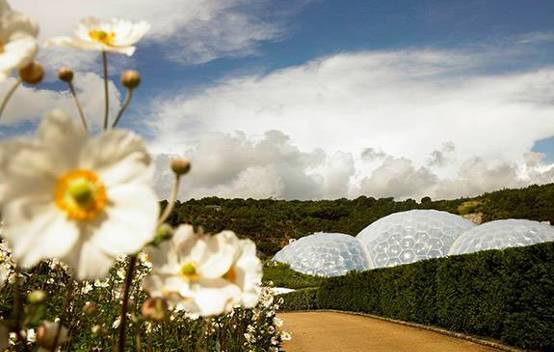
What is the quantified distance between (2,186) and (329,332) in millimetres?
13426

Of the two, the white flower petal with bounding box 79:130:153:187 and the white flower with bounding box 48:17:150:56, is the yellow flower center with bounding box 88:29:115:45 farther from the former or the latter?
→ the white flower petal with bounding box 79:130:153:187

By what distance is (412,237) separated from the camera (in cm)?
2867

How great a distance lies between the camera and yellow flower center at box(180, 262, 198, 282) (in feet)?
3.60

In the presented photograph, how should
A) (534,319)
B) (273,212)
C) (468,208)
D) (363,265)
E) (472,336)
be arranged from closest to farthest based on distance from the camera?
1. (534,319)
2. (472,336)
3. (363,265)
4. (468,208)
5. (273,212)

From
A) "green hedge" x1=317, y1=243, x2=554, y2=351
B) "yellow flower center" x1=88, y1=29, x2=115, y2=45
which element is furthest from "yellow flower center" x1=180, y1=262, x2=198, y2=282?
"green hedge" x1=317, y1=243, x2=554, y2=351

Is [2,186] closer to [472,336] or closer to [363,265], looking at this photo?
[472,336]

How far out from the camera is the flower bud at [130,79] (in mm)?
1101

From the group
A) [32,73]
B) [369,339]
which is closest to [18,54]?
[32,73]

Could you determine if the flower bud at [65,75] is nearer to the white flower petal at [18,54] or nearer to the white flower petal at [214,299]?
the white flower petal at [18,54]

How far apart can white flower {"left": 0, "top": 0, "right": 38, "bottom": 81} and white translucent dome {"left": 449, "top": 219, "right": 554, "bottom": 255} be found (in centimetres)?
2344

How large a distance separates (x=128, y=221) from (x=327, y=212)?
242 ft

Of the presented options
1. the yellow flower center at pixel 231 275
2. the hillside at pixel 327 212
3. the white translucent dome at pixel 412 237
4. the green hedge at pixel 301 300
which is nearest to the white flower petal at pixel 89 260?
the yellow flower center at pixel 231 275

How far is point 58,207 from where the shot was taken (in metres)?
0.88

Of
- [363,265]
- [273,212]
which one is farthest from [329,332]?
[273,212]
